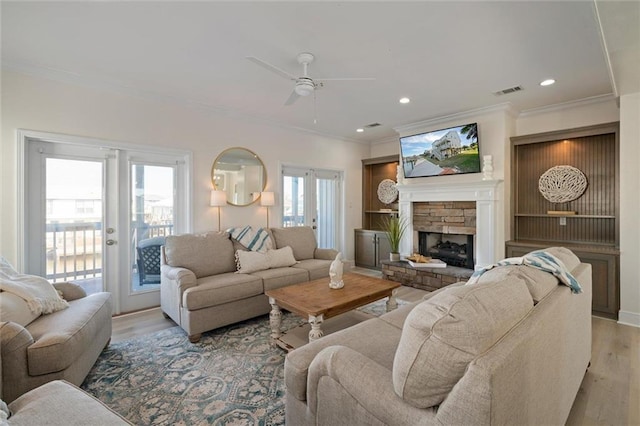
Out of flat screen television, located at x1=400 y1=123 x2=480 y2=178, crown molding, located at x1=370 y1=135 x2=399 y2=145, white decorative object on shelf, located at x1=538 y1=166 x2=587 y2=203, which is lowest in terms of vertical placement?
white decorative object on shelf, located at x1=538 y1=166 x2=587 y2=203

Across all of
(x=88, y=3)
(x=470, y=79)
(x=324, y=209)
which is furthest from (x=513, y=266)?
(x=324, y=209)

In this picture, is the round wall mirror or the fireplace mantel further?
the round wall mirror

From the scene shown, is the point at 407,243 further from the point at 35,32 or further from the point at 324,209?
the point at 35,32

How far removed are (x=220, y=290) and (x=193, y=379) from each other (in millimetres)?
895

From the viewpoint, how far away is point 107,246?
3473 mm

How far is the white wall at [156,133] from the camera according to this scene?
286 cm

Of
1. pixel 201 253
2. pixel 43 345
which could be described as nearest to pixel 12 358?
pixel 43 345

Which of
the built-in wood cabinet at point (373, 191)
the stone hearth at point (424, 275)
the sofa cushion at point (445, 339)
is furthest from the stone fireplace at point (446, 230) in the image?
the sofa cushion at point (445, 339)

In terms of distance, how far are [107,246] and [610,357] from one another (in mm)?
5122

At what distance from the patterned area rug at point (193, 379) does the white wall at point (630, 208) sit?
374 cm

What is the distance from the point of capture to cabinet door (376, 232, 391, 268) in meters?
5.62

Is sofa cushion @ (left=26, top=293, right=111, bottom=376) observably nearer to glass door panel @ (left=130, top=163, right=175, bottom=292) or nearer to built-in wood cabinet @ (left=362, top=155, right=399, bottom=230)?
glass door panel @ (left=130, top=163, right=175, bottom=292)

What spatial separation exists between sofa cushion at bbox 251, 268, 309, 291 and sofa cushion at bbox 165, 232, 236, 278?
46cm

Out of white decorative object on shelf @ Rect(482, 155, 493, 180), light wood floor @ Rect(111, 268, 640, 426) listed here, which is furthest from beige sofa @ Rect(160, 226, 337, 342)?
white decorative object on shelf @ Rect(482, 155, 493, 180)
